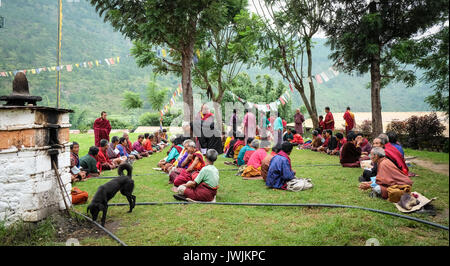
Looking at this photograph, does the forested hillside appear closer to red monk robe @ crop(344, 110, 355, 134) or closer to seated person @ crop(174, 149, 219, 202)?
red monk robe @ crop(344, 110, 355, 134)

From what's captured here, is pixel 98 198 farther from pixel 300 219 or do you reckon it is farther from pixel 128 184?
pixel 300 219

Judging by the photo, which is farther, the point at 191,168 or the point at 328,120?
the point at 328,120

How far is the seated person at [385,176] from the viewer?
436 centimetres

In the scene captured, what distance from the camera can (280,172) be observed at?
5516 millimetres

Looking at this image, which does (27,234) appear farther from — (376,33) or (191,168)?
(376,33)

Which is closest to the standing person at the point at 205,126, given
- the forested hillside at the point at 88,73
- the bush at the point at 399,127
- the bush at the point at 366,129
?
the bush at the point at 399,127

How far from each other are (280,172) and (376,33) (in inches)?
242

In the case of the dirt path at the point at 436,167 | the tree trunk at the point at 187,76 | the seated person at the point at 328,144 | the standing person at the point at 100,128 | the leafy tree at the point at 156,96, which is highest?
the leafy tree at the point at 156,96

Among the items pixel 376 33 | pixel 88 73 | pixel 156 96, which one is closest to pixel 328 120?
pixel 376 33

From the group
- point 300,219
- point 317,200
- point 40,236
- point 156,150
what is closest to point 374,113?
point 317,200

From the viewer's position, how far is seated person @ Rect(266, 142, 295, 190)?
5.48 m

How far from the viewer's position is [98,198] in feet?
12.0

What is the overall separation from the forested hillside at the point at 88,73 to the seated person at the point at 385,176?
112ft

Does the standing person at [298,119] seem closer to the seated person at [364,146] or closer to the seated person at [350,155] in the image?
the seated person at [364,146]
